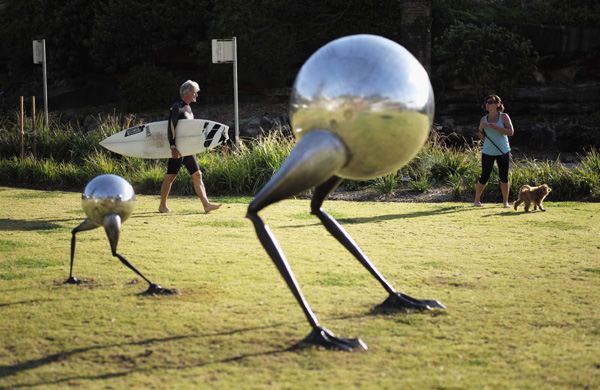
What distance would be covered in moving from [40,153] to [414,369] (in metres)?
14.2

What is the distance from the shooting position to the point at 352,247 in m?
4.77

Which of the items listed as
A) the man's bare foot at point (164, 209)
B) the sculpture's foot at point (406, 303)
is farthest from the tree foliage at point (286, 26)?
the sculpture's foot at point (406, 303)

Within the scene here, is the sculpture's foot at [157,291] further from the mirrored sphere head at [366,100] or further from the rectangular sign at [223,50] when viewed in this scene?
the rectangular sign at [223,50]

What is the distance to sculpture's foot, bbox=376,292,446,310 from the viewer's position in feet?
16.0

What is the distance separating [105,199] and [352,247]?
2051 mm

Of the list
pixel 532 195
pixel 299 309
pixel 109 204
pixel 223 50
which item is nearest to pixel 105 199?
pixel 109 204

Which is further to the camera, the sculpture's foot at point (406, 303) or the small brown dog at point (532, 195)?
the small brown dog at point (532, 195)

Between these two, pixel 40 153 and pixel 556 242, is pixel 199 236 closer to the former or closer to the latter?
pixel 556 242

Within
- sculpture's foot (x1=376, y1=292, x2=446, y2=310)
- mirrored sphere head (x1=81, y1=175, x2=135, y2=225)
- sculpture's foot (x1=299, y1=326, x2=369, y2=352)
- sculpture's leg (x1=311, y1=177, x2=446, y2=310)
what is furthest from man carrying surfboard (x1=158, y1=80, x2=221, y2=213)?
sculpture's foot (x1=299, y1=326, x2=369, y2=352)

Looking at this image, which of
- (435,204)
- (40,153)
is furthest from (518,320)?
(40,153)

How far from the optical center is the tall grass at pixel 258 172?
457 inches

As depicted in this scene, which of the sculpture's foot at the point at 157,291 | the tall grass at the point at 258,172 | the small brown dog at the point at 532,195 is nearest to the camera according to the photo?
the sculpture's foot at the point at 157,291

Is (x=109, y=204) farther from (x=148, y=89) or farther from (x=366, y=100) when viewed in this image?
(x=148, y=89)

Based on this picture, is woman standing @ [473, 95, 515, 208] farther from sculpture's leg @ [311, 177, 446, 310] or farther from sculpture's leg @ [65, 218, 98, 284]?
sculpture's leg @ [65, 218, 98, 284]
